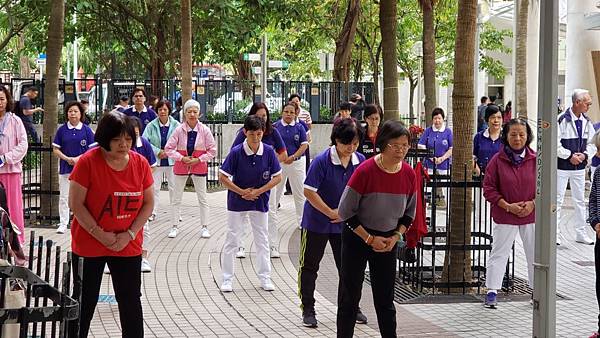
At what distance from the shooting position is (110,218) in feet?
21.8

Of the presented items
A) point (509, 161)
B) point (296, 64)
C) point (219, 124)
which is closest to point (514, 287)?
point (509, 161)

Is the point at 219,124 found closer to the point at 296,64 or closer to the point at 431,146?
the point at 431,146

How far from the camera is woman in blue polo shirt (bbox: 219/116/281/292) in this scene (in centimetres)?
992

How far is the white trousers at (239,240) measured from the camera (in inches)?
390

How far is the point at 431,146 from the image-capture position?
15938 mm

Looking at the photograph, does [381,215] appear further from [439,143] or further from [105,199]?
[439,143]

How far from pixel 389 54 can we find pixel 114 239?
7.36 meters

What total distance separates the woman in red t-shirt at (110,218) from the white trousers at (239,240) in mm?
3192

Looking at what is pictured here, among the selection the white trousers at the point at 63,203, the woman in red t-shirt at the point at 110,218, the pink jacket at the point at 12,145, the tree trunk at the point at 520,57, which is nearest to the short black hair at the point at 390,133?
the woman in red t-shirt at the point at 110,218

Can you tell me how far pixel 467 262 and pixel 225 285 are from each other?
100 inches

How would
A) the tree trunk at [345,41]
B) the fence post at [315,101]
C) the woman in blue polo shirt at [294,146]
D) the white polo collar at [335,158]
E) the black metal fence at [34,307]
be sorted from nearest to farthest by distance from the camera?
the black metal fence at [34,307] < the white polo collar at [335,158] < the woman in blue polo shirt at [294,146] < the tree trunk at [345,41] < the fence post at [315,101]

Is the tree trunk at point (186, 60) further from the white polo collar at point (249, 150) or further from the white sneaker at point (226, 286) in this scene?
the white sneaker at point (226, 286)

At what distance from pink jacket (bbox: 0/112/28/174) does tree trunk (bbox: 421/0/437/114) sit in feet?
28.7

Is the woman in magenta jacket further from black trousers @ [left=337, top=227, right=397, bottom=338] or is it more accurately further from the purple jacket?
black trousers @ [left=337, top=227, right=397, bottom=338]
